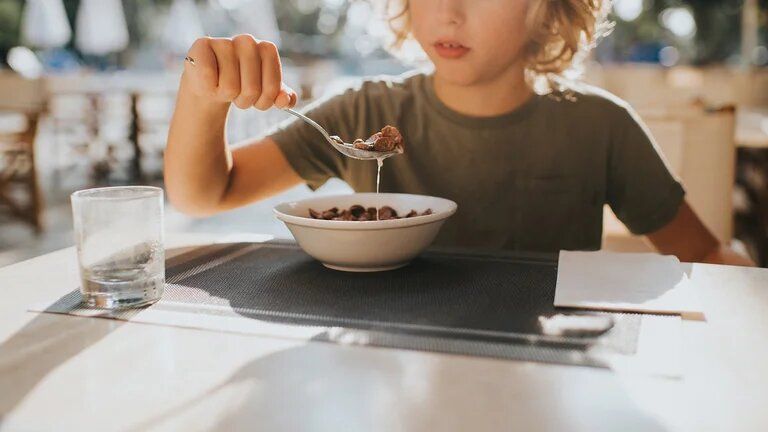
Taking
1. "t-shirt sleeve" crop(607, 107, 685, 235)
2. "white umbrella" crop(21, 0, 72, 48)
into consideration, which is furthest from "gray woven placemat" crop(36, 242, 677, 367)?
"white umbrella" crop(21, 0, 72, 48)

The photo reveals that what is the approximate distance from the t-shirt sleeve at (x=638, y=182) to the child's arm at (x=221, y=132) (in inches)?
22.3

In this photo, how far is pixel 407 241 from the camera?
0.81 metres

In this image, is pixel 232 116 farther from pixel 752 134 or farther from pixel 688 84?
pixel 752 134

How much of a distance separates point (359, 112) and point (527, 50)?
12.9 inches

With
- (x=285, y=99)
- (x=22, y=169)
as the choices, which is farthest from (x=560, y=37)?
(x=22, y=169)

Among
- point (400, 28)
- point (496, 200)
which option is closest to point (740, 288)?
point (496, 200)

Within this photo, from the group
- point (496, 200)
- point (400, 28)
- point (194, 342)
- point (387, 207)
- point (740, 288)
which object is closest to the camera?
point (194, 342)

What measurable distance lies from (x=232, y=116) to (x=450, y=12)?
21.6 ft

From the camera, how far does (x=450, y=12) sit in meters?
1.12

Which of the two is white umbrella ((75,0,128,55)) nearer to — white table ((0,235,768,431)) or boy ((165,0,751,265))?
boy ((165,0,751,265))

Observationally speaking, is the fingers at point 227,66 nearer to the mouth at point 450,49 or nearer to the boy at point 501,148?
the boy at point 501,148

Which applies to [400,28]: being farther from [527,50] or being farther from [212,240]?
[212,240]

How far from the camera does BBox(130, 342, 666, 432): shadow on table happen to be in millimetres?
462

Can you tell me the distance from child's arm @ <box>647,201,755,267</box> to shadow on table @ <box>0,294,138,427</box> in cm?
92
